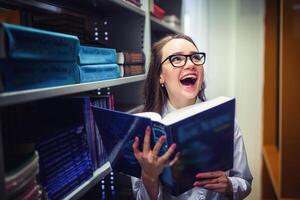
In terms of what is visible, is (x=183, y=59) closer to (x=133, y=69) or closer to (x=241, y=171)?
(x=133, y=69)

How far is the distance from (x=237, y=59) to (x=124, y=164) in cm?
203

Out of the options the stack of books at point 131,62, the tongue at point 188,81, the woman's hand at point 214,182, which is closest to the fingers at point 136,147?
the woman's hand at point 214,182

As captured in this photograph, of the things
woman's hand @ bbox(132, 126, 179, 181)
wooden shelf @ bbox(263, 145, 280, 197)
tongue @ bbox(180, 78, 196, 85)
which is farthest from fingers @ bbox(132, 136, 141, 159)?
wooden shelf @ bbox(263, 145, 280, 197)

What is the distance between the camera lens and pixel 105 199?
1.37m

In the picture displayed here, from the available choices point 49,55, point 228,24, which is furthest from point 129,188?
point 228,24

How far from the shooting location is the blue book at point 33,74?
0.60 metres

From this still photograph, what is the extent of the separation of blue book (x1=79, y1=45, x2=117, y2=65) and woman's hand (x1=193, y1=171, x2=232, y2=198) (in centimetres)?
48

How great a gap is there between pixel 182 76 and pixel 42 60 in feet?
1.75

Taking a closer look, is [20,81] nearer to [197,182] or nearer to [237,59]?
[197,182]

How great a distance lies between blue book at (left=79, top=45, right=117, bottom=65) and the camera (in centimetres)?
93

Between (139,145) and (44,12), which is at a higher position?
(44,12)

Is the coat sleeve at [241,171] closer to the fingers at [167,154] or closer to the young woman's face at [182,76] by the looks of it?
the young woman's face at [182,76]

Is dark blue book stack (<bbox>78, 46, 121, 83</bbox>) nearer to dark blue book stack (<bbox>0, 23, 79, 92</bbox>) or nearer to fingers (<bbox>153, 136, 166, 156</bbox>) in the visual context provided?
dark blue book stack (<bbox>0, 23, 79, 92</bbox>)

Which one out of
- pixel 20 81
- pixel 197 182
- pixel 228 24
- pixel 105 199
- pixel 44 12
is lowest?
pixel 105 199
